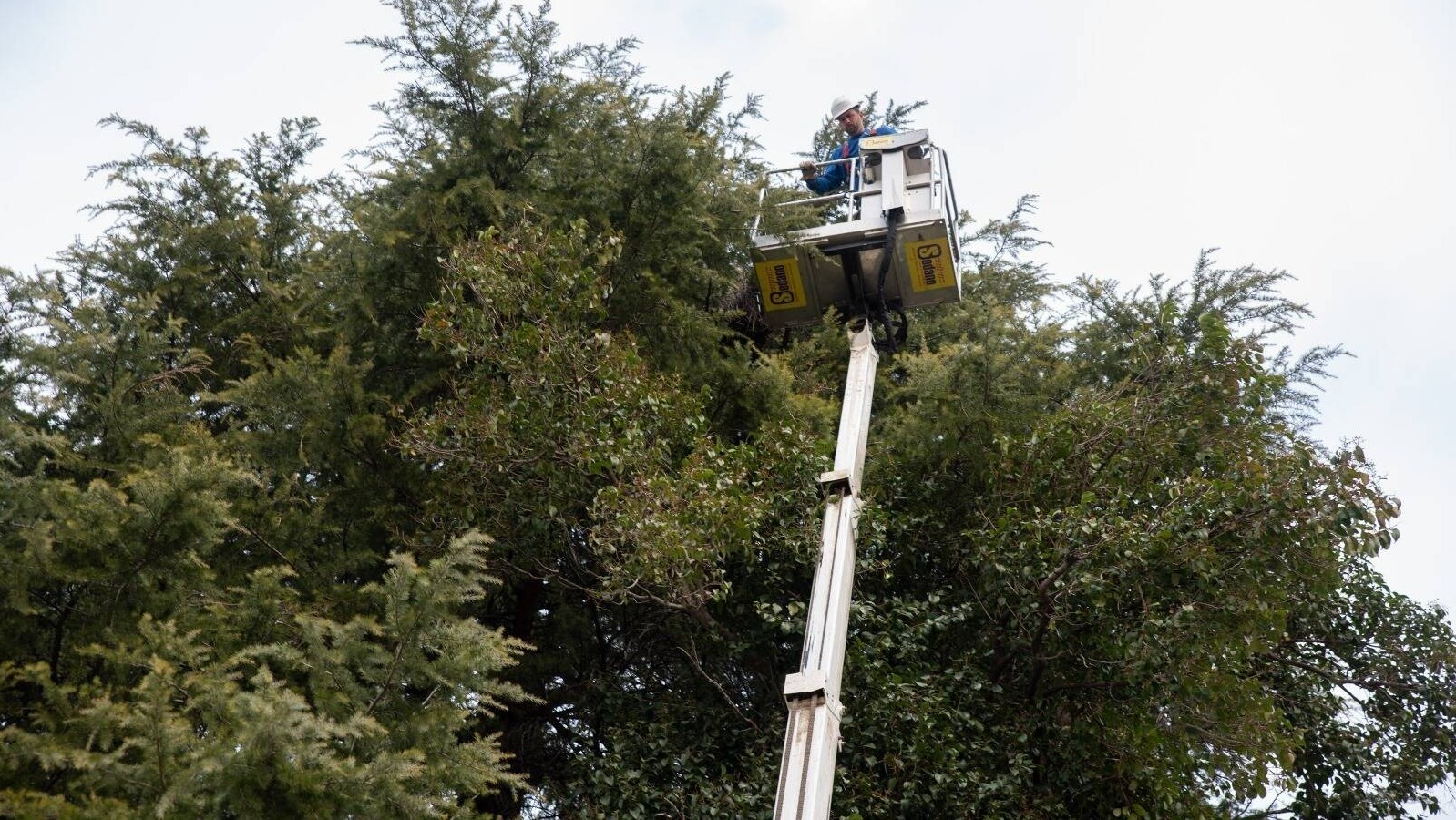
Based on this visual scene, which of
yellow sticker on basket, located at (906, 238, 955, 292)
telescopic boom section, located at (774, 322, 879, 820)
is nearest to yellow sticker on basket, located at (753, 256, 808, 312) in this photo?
yellow sticker on basket, located at (906, 238, 955, 292)

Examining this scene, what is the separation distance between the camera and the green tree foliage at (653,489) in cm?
938

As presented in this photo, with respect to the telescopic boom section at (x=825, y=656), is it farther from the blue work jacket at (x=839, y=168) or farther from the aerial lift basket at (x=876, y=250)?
the blue work jacket at (x=839, y=168)

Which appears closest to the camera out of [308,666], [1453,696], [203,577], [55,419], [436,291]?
[308,666]

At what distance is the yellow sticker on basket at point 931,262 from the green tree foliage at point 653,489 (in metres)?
0.63

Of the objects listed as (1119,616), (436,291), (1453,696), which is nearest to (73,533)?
(436,291)

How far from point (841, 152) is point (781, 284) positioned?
70.6 inches

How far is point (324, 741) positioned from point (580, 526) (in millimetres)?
4629

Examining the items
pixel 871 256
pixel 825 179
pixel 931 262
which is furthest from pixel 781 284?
pixel 825 179

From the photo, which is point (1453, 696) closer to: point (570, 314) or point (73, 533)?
point (570, 314)

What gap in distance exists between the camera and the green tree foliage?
9.38 metres

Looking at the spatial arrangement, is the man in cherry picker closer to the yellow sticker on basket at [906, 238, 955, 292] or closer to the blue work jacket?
the blue work jacket

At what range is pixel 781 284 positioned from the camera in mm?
12094

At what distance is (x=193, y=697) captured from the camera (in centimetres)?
636

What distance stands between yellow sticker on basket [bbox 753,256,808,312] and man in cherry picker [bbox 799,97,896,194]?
1.32m
